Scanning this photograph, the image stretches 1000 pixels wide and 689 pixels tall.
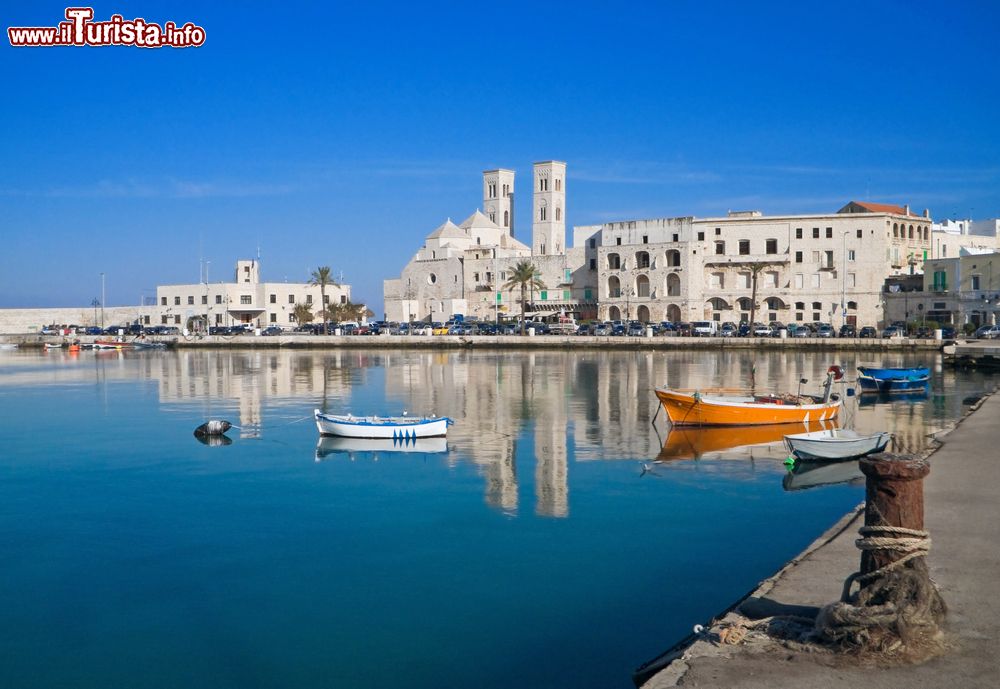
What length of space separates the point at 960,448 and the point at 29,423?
2795 centimetres

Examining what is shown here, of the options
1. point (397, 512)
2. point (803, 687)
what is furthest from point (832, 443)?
point (803, 687)

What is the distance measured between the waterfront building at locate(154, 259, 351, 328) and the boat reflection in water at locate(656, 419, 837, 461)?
85.1m

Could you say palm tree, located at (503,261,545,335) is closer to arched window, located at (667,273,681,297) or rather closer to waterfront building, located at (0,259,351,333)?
arched window, located at (667,273,681,297)

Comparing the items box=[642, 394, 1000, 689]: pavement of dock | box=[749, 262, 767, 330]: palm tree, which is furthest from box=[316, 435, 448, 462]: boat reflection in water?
box=[749, 262, 767, 330]: palm tree

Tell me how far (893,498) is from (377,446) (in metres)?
18.4

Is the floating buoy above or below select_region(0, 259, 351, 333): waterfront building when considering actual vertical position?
below

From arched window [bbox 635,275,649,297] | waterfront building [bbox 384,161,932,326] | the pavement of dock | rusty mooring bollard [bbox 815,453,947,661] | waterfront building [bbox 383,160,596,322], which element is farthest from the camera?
waterfront building [bbox 383,160,596,322]

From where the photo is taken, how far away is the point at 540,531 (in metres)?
15.3

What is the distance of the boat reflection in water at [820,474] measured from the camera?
1883 centimetres

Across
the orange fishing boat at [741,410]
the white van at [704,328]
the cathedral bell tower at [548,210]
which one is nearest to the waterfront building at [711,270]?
the white van at [704,328]

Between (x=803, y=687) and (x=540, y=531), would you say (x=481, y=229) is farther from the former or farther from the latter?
(x=803, y=687)

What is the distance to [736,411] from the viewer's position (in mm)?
26516

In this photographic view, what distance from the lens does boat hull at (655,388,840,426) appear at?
86.6 feet

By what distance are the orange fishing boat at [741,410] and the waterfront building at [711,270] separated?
50.7 m
